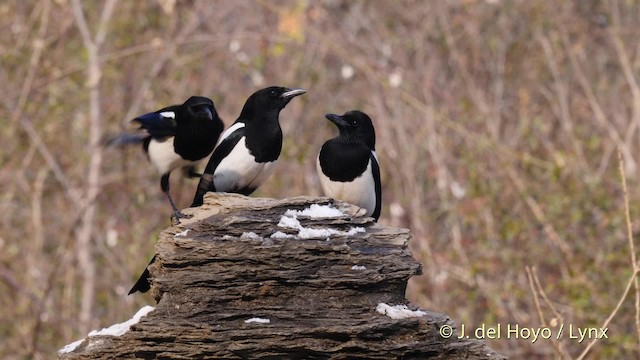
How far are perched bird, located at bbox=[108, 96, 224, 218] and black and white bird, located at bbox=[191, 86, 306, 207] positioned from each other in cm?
9

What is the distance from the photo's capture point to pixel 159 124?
6105 millimetres

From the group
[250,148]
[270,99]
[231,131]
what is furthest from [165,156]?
[270,99]

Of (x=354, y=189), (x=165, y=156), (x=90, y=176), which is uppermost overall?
(x=165, y=156)

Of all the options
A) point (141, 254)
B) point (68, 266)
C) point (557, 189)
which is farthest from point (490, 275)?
point (68, 266)

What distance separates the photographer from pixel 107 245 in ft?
38.4

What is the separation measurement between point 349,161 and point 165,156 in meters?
0.94

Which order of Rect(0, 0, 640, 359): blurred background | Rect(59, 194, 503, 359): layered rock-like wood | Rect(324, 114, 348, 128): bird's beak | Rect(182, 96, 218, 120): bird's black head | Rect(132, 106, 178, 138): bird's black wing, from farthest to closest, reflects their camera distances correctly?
Rect(0, 0, 640, 359): blurred background
Rect(324, 114, 348, 128): bird's beak
Rect(132, 106, 178, 138): bird's black wing
Rect(182, 96, 218, 120): bird's black head
Rect(59, 194, 503, 359): layered rock-like wood

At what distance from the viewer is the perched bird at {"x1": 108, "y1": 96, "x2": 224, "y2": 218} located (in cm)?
597

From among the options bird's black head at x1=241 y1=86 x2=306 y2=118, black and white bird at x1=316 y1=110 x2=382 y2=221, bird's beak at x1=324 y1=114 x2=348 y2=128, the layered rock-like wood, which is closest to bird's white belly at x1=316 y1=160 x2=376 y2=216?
black and white bird at x1=316 y1=110 x2=382 y2=221

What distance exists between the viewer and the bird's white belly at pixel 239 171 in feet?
19.6

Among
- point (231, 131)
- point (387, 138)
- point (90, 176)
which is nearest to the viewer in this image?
point (231, 131)

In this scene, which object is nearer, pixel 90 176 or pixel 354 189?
pixel 354 189

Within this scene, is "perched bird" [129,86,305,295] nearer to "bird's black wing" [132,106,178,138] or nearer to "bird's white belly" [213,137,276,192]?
"bird's white belly" [213,137,276,192]

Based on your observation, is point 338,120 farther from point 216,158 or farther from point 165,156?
point 165,156
